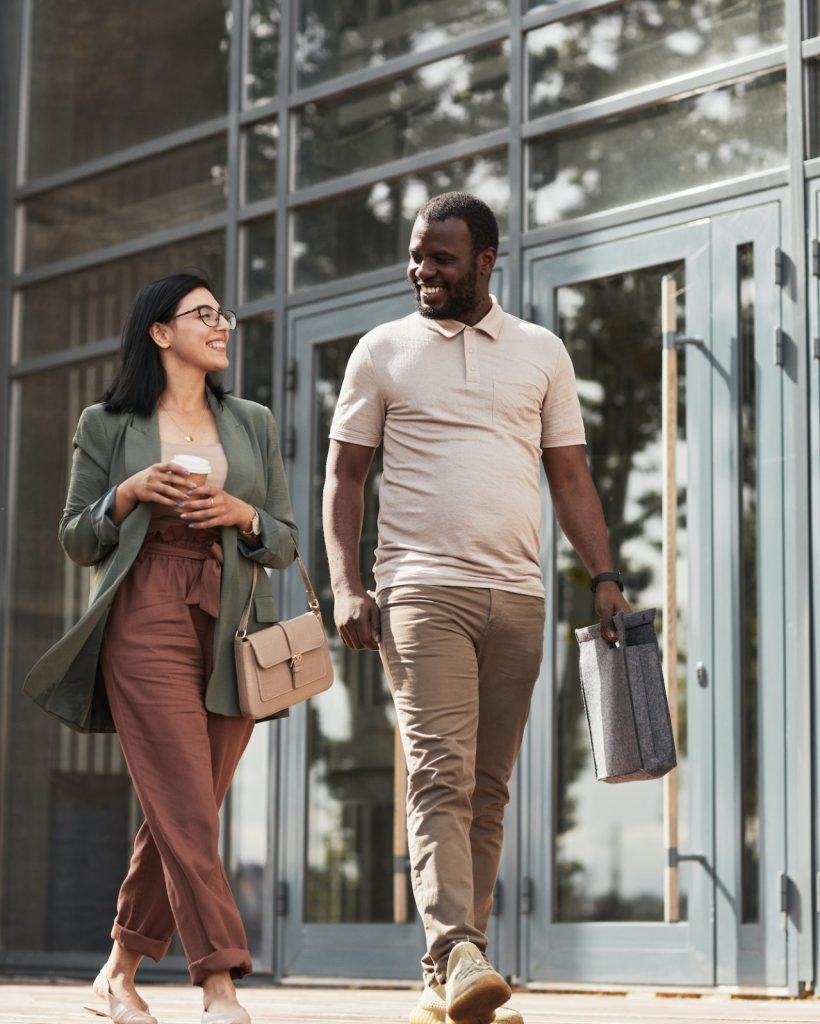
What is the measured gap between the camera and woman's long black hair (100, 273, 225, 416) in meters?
4.64

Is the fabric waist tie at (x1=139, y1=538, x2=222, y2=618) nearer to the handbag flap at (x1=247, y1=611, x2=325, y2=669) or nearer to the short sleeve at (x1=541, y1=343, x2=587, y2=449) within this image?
the handbag flap at (x1=247, y1=611, x2=325, y2=669)

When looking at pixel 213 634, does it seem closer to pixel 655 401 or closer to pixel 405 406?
pixel 405 406

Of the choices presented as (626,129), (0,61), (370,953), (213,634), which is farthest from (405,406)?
(0,61)

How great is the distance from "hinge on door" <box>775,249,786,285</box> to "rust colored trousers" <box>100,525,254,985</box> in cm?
272

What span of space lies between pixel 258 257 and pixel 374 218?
0.77 metres

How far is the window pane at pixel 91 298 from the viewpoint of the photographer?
29.8 ft

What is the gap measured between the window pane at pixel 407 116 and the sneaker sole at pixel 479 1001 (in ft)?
15.2

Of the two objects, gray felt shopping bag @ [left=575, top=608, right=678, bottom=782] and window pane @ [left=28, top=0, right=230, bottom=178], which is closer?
gray felt shopping bag @ [left=575, top=608, right=678, bottom=782]

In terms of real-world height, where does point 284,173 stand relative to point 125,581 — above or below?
above

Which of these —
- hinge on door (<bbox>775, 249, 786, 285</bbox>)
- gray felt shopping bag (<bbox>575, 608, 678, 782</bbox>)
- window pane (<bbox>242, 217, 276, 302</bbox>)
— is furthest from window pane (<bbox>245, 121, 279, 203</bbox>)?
gray felt shopping bag (<bbox>575, 608, 678, 782</bbox>)

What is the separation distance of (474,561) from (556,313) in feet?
10.5

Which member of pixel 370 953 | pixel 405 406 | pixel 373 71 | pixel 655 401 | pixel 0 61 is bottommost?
pixel 370 953

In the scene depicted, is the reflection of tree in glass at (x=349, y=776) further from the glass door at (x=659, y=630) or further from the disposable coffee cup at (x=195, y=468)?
the disposable coffee cup at (x=195, y=468)

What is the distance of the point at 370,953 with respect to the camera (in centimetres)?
757
